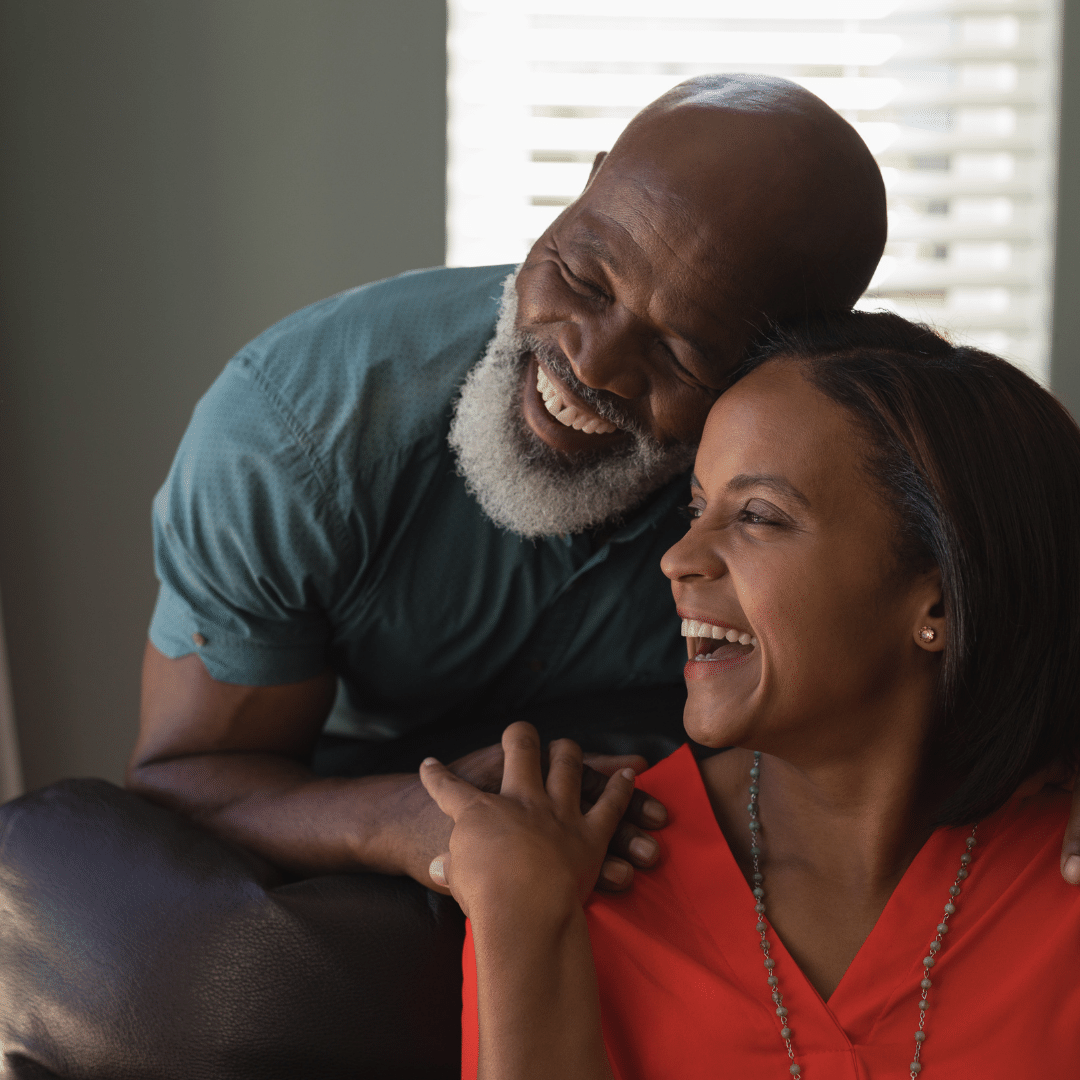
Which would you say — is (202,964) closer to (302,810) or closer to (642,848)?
(302,810)

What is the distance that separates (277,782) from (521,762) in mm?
512

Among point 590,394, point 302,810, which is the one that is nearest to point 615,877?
point 302,810

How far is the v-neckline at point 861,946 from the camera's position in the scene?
1.16 m

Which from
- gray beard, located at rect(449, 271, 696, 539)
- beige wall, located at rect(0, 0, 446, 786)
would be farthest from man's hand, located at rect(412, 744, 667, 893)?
beige wall, located at rect(0, 0, 446, 786)

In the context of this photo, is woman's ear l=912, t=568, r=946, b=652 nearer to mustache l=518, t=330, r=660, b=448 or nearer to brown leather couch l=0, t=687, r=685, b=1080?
mustache l=518, t=330, r=660, b=448

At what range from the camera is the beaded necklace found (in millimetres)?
1132

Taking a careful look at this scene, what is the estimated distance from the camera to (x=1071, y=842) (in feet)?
3.91

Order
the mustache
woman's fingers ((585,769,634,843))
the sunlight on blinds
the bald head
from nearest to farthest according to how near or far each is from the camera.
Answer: woman's fingers ((585,769,634,843)), the bald head, the mustache, the sunlight on blinds

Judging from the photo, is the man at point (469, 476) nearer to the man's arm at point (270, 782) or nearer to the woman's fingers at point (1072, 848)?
the man's arm at point (270, 782)

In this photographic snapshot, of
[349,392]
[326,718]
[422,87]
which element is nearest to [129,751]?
[326,718]

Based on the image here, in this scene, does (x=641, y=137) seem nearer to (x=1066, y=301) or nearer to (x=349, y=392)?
(x=349, y=392)

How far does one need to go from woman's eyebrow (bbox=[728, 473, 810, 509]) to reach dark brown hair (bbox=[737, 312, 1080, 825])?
8 centimetres

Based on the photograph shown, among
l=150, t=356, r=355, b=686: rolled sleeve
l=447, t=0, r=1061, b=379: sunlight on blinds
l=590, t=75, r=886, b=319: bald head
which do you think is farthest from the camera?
l=447, t=0, r=1061, b=379: sunlight on blinds

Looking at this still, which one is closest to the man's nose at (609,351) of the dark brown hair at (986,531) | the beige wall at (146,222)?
the dark brown hair at (986,531)
